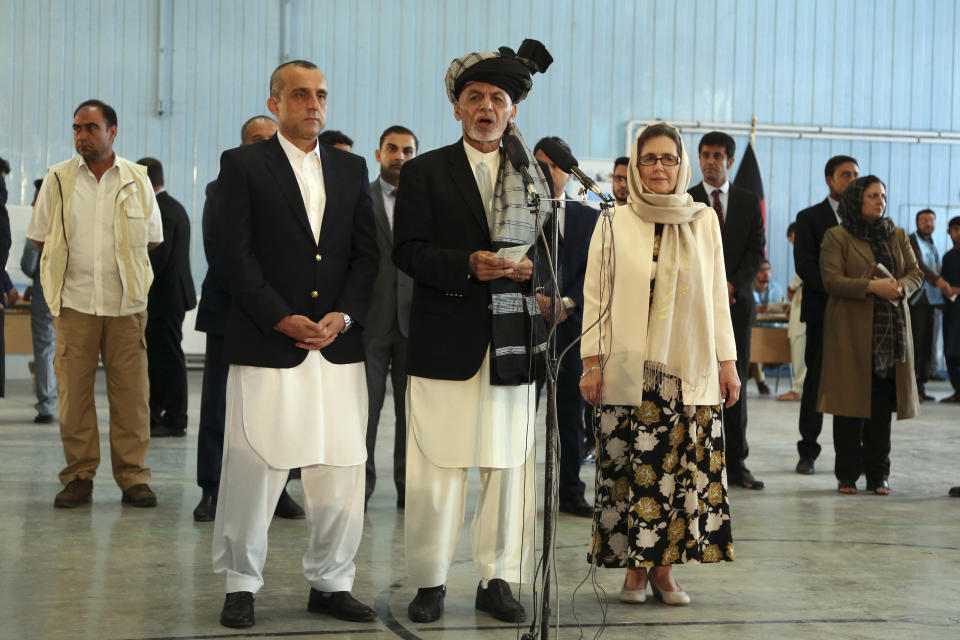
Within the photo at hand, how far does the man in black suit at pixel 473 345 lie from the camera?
325cm

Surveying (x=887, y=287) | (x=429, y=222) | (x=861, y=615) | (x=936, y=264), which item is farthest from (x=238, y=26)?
(x=861, y=615)

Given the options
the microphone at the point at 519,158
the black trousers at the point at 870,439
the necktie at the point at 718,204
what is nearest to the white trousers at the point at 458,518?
the microphone at the point at 519,158

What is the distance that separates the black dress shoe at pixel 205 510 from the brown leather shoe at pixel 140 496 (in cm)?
34

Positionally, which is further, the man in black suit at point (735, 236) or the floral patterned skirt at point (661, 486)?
the man in black suit at point (735, 236)

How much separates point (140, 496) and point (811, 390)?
367cm

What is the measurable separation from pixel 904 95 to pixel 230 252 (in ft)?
40.5

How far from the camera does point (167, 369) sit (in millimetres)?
7305

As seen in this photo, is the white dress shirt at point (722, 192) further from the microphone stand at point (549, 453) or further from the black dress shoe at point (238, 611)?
the black dress shoe at point (238, 611)

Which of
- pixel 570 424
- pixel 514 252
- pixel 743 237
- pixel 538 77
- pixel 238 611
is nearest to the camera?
pixel 514 252

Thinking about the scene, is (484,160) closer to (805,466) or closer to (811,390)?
(811,390)

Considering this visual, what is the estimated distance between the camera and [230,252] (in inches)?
127

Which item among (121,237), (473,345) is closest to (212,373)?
(121,237)

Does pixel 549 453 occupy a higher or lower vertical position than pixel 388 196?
lower

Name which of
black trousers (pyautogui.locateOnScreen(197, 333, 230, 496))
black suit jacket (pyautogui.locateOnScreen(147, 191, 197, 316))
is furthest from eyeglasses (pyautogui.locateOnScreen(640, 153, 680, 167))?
black suit jacket (pyautogui.locateOnScreen(147, 191, 197, 316))
